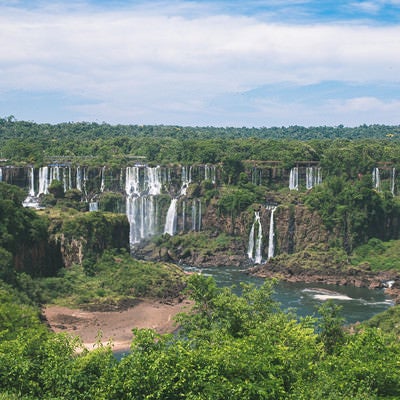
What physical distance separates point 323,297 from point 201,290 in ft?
115

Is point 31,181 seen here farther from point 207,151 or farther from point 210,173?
point 207,151

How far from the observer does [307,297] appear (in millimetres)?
69250

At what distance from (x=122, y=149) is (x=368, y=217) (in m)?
62.3

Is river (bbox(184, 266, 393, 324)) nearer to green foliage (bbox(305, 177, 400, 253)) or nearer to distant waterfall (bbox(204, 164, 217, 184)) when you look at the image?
green foliage (bbox(305, 177, 400, 253))

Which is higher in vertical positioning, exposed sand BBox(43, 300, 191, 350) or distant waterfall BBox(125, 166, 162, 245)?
distant waterfall BBox(125, 166, 162, 245)

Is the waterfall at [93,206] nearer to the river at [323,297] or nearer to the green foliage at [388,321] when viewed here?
the river at [323,297]

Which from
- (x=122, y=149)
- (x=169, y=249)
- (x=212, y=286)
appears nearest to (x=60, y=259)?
(x=169, y=249)

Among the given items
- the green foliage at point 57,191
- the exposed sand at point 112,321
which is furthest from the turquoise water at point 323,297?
the green foliage at point 57,191

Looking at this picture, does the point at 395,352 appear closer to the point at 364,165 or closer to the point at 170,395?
the point at 170,395

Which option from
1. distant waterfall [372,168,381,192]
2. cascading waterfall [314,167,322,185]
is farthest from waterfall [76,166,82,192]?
distant waterfall [372,168,381,192]

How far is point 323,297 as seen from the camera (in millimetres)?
69438

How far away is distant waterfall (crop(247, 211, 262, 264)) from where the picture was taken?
8956 cm

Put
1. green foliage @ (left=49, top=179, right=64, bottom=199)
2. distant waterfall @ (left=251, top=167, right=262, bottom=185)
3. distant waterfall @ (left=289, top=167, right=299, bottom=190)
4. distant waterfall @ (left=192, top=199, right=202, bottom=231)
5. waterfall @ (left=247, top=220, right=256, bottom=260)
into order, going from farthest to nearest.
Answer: distant waterfall @ (left=251, top=167, right=262, bottom=185) < distant waterfall @ (left=289, top=167, right=299, bottom=190) < distant waterfall @ (left=192, top=199, right=202, bottom=231) < waterfall @ (left=247, top=220, right=256, bottom=260) < green foliage @ (left=49, top=179, right=64, bottom=199)

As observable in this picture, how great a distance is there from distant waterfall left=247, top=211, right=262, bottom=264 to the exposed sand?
94.7 ft
